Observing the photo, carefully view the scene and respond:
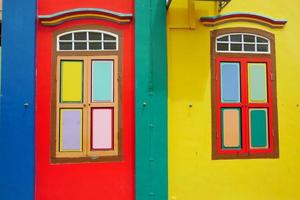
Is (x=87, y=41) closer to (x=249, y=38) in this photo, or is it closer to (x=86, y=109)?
(x=86, y=109)

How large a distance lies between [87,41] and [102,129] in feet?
4.63

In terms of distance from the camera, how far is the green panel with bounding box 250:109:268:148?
16.0ft

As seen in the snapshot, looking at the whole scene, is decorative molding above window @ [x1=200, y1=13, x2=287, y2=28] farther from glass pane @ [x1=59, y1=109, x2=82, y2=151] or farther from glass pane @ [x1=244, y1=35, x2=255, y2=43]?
glass pane @ [x1=59, y1=109, x2=82, y2=151]

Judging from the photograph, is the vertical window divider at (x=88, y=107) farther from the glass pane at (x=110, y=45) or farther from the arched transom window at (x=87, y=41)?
the glass pane at (x=110, y=45)

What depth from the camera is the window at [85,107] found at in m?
4.59

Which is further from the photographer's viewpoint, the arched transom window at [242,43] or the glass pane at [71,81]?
the arched transom window at [242,43]

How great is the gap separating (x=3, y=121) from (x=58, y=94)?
34.9 inches

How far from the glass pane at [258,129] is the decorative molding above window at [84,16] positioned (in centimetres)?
256

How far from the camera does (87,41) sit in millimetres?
4719

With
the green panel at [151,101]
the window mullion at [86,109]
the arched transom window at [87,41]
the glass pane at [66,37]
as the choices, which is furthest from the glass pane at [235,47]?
the glass pane at [66,37]

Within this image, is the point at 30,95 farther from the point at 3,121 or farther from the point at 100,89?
the point at 100,89

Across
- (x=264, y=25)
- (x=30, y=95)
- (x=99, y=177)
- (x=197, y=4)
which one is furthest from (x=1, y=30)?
(x=264, y=25)

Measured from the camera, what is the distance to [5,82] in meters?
4.48

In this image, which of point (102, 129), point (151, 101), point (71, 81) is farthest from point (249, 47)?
point (71, 81)
